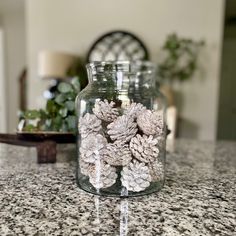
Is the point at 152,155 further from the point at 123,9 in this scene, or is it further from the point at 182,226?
the point at 123,9

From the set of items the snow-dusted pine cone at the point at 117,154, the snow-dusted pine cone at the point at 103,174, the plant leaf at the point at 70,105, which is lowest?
the snow-dusted pine cone at the point at 103,174

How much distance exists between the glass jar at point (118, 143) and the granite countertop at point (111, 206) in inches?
1.1

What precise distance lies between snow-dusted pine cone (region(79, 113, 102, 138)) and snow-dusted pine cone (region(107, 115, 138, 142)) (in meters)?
0.03

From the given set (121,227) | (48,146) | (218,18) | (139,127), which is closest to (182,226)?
(121,227)

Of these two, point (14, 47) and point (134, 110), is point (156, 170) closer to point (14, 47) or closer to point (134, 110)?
point (134, 110)

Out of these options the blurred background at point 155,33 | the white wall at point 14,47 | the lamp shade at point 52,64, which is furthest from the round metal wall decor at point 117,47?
the white wall at point 14,47

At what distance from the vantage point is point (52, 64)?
2.74m

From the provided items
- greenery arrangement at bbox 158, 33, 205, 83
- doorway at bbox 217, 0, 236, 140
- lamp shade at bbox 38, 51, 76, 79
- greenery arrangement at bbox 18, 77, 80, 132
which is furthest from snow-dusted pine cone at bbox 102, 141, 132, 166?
doorway at bbox 217, 0, 236, 140

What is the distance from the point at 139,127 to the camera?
1.87ft

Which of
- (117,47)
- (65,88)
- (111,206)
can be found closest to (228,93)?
(117,47)

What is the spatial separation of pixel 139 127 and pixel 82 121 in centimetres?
14

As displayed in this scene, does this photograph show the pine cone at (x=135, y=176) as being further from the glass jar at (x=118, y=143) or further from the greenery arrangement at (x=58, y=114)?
the greenery arrangement at (x=58, y=114)

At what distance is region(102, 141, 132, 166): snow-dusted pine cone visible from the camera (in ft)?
1.81

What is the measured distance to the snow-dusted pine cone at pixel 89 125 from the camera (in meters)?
0.59
